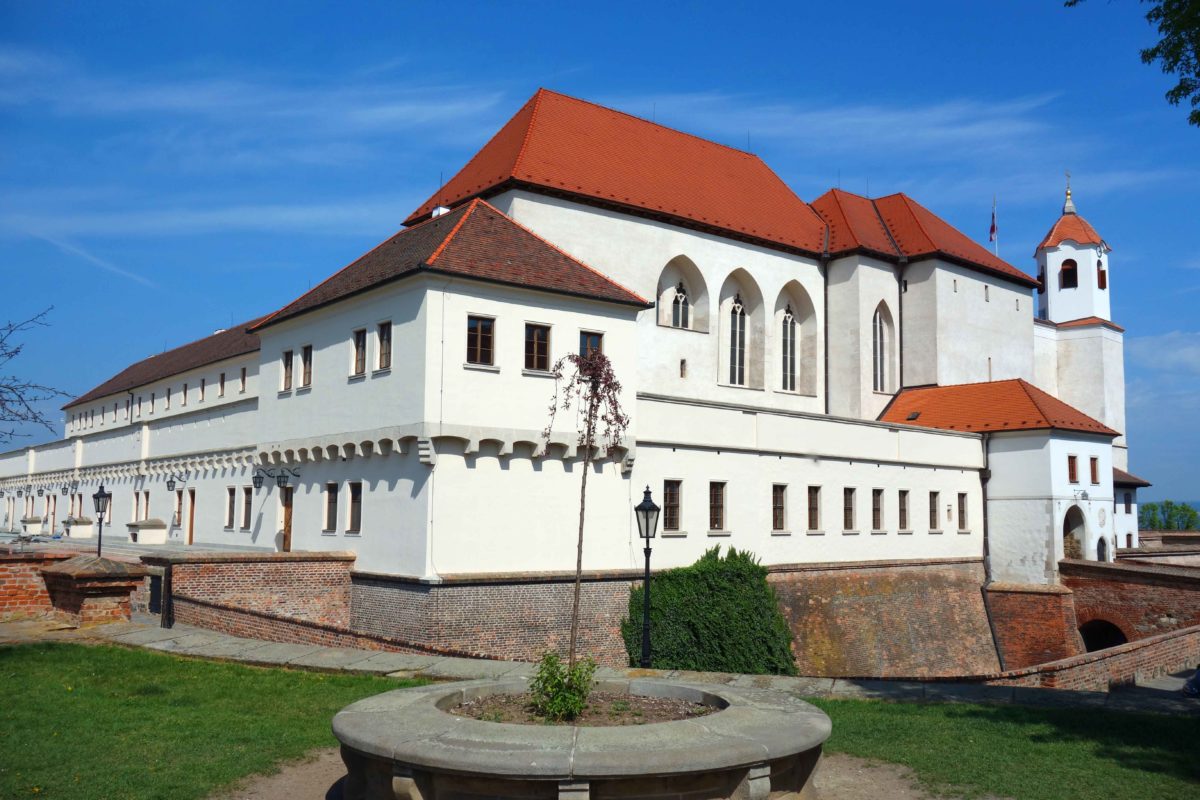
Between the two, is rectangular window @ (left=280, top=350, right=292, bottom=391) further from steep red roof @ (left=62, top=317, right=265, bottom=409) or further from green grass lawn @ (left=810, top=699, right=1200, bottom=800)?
green grass lawn @ (left=810, top=699, right=1200, bottom=800)

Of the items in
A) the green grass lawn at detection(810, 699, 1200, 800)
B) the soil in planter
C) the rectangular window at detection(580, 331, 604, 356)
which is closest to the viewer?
the green grass lawn at detection(810, 699, 1200, 800)

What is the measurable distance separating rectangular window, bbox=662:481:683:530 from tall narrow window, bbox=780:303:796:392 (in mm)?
15223

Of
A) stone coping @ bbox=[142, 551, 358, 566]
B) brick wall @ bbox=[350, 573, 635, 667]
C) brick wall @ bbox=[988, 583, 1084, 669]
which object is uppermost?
stone coping @ bbox=[142, 551, 358, 566]

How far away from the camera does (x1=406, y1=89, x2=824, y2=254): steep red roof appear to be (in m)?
32.9

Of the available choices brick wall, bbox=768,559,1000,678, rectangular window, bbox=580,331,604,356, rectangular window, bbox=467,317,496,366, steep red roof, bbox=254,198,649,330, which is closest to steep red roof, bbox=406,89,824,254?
steep red roof, bbox=254,198,649,330

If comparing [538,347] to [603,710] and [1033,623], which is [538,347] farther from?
[1033,623]

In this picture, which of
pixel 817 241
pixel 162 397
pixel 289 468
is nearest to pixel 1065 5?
pixel 289 468

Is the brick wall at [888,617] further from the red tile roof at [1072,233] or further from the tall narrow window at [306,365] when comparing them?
the red tile roof at [1072,233]

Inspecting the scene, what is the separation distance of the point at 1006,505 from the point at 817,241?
1280 centimetres

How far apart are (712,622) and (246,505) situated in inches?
596

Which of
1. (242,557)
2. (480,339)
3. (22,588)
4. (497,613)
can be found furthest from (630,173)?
(22,588)

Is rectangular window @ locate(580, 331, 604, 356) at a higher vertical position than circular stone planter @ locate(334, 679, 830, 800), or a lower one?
higher

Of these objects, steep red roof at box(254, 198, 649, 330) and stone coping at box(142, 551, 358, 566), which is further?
steep red roof at box(254, 198, 649, 330)

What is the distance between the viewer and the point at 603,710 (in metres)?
9.93
